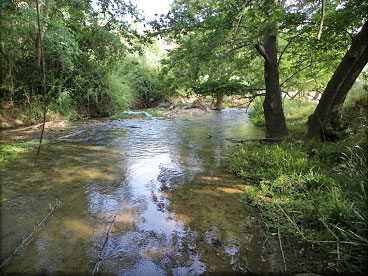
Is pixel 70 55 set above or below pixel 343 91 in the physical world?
above

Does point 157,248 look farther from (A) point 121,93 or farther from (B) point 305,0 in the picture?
(A) point 121,93

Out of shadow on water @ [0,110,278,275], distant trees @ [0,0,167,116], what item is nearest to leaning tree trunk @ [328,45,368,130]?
shadow on water @ [0,110,278,275]

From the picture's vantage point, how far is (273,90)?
21.3ft

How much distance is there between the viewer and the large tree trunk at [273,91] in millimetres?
6457

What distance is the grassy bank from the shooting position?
2129 mm

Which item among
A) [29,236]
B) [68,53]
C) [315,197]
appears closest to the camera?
[29,236]

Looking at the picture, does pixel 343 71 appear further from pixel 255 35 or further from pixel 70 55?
pixel 70 55

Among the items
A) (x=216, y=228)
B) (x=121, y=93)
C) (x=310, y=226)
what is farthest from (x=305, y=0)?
(x=121, y=93)

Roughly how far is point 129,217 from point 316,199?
2548 millimetres

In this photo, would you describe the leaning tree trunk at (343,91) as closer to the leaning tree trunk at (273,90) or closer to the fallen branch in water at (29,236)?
the leaning tree trunk at (273,90)

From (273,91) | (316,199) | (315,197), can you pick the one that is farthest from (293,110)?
(316,199)

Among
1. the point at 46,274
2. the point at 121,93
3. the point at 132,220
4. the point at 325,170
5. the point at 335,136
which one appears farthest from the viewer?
the point at 121,93

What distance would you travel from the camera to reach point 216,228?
9.31 feet

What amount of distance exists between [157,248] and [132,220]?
700 mm
